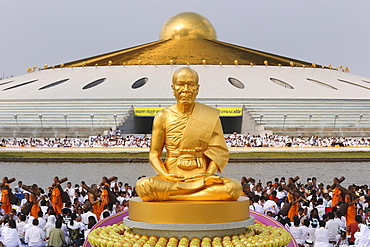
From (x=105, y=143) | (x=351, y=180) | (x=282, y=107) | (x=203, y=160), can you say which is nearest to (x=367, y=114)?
(x=282, y=107)

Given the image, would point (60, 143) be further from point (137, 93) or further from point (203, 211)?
point (203, 211)

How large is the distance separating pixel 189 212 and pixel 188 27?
57.7 metres

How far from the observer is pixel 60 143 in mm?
36688

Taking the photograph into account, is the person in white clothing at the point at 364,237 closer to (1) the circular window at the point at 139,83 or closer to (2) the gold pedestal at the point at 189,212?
(2) the gold pedestal at the point at 189,212

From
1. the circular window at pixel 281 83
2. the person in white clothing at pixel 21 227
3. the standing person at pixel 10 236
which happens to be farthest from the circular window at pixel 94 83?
the standing person at pixel 10 236

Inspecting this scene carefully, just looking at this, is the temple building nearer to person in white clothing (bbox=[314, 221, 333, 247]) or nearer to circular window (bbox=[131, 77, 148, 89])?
circular window (bbox=[131, 77, 148, 89])

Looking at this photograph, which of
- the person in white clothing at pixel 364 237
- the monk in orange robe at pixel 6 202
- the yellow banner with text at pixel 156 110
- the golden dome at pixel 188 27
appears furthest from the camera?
the golden dome at pixel 188 27

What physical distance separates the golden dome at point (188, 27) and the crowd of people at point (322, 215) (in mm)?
50217

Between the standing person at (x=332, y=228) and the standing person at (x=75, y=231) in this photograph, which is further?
the standing person at (x=332, y=228)

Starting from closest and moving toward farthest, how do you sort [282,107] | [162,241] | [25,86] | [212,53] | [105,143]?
[162,241], [105,143], [282,107], [25,86], [212,53]

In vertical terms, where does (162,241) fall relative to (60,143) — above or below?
below

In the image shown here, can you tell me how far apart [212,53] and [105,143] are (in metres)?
24.6

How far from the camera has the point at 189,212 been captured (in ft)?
23.9

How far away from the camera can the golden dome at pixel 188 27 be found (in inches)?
2507
